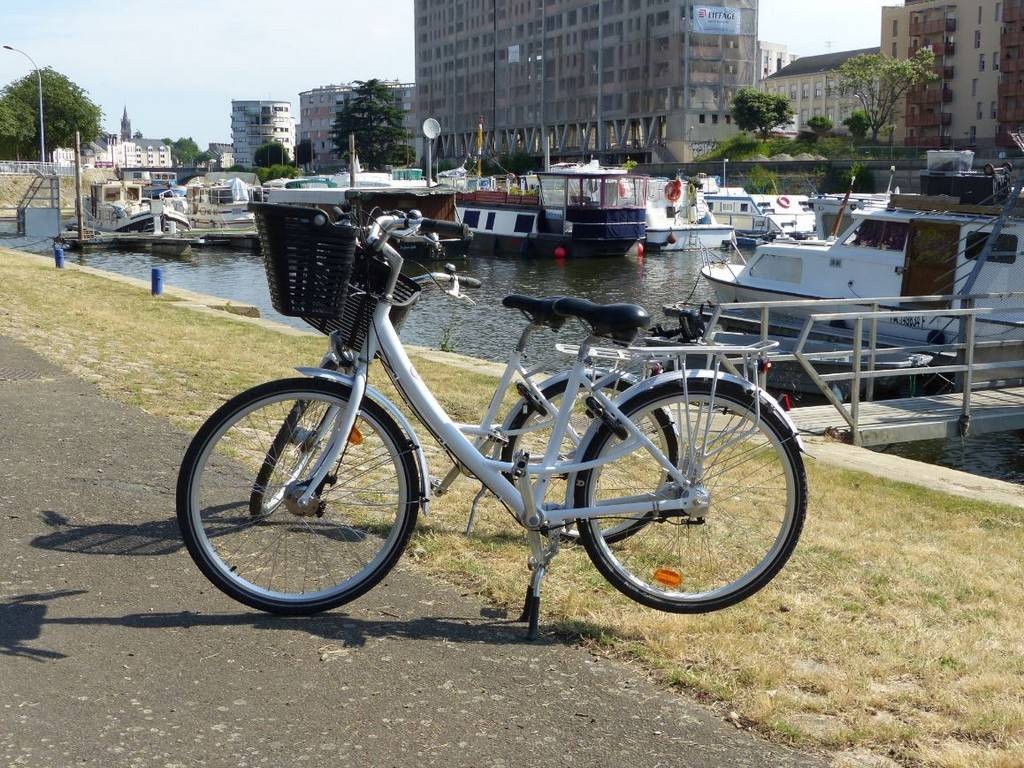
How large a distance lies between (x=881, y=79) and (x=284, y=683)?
101m

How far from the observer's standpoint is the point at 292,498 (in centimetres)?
414

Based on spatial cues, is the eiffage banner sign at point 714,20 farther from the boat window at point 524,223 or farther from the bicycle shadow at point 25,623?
the bicycle shadow at point 25,623

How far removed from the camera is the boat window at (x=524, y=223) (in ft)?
175

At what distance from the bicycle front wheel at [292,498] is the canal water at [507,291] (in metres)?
10.6

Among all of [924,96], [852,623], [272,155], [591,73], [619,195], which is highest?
[591,73]

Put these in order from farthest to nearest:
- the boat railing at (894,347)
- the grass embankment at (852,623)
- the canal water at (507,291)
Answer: the canal water at (507,291) → the boat railing at (894,347) → the grass embankment at (852,623)

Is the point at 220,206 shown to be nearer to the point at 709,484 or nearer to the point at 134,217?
the point at 134,217

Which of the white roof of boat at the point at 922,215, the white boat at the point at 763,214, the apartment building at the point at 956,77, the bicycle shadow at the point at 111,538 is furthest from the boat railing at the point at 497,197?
the apartment building at the point at 956,77

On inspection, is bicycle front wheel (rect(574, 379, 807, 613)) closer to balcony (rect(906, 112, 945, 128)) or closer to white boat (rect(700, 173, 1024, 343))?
white boat (rect(700, 173, 1024, 343))

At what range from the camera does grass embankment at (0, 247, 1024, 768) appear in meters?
3.33

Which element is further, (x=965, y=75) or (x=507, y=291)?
(x=965, y=75)

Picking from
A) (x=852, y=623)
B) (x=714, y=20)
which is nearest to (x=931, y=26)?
(x=714, y=20)

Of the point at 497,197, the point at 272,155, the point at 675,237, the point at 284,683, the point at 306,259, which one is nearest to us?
the point at 284,683

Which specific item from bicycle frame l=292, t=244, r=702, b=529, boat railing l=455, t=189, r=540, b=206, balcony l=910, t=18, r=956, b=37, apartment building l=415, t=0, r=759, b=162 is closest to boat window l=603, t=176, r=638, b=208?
boat railing l=455, t=189, r=540, b=206
